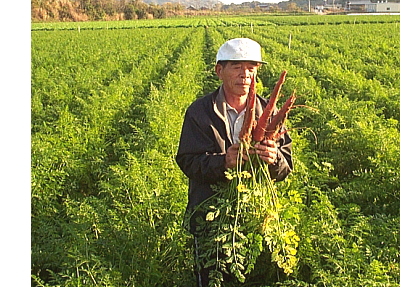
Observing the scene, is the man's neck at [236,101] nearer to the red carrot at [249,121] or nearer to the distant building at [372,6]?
the red carrot at [249,121]

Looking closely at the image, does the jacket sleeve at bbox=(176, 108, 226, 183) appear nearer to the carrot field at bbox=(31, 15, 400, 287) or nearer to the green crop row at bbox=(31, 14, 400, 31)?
Answer: the carrot field at bbox=(31, 15, 400, 287)

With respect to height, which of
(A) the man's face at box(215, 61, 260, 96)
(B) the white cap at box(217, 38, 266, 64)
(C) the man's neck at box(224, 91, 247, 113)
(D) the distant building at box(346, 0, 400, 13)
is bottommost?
(C) the man's neck at box(224, 91, 247, 113)

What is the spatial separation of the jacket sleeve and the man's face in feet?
0.96

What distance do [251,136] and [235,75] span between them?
482mm

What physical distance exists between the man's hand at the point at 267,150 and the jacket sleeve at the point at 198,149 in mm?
308

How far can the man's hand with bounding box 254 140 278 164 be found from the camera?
286 centimetres

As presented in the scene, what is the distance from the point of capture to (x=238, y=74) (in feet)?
10.3

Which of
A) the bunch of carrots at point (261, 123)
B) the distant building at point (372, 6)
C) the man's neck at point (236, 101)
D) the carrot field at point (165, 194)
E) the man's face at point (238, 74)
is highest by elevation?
the distant building at point (372, 6)

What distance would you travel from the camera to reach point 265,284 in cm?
349

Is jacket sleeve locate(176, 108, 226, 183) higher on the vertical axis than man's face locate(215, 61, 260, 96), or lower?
lower

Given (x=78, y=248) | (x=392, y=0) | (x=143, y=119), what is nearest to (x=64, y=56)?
(x=143, y=119)

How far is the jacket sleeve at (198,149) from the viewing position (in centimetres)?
312

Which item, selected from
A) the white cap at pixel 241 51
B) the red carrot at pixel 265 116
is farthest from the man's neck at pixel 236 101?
the red carrot at pixel 265 116

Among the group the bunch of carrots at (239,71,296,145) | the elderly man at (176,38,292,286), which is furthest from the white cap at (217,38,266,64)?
the bunch of carrots at (239,71,296,145)
